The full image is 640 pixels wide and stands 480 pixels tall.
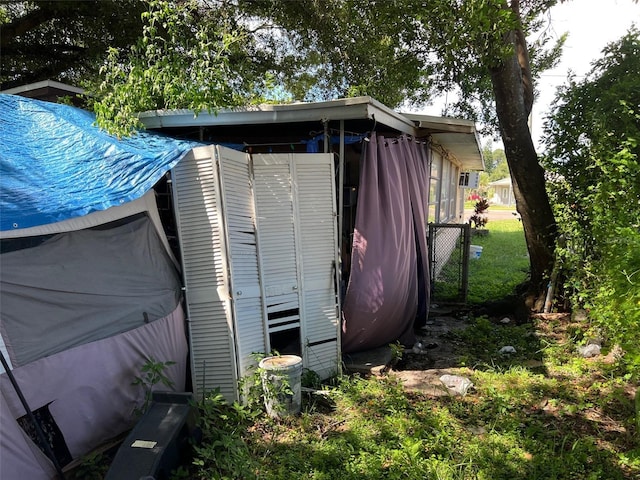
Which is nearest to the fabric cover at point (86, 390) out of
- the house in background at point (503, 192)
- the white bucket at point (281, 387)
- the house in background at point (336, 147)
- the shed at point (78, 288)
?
the shed at point (78, 288)

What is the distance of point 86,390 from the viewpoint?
2.96 m

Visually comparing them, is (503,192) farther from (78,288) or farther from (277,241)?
(78,288)

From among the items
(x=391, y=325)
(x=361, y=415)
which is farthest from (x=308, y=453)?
(x=391, y=325)

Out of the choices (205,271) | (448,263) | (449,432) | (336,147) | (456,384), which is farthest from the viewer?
Result: (448,263)

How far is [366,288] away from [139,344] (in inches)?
93.9

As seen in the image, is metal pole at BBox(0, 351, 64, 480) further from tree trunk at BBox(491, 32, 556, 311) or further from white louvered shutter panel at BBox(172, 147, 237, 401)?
tree trunk at BBox(491, 32, 556, 311)

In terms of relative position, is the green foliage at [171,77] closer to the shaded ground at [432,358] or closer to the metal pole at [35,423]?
the metal pole at [35,423]

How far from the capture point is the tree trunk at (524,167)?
5469mm

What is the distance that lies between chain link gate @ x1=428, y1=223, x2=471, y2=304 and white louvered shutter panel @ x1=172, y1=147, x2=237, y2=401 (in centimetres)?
404

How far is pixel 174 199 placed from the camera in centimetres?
373

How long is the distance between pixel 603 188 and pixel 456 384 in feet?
8.32

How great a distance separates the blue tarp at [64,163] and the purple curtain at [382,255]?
2.05m

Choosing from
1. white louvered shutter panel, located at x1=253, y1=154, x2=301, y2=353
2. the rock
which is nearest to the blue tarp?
white louvered shutter panel, located at x1=253, y1=154, x2=301, y2=353

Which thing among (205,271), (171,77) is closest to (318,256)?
(205,271)
